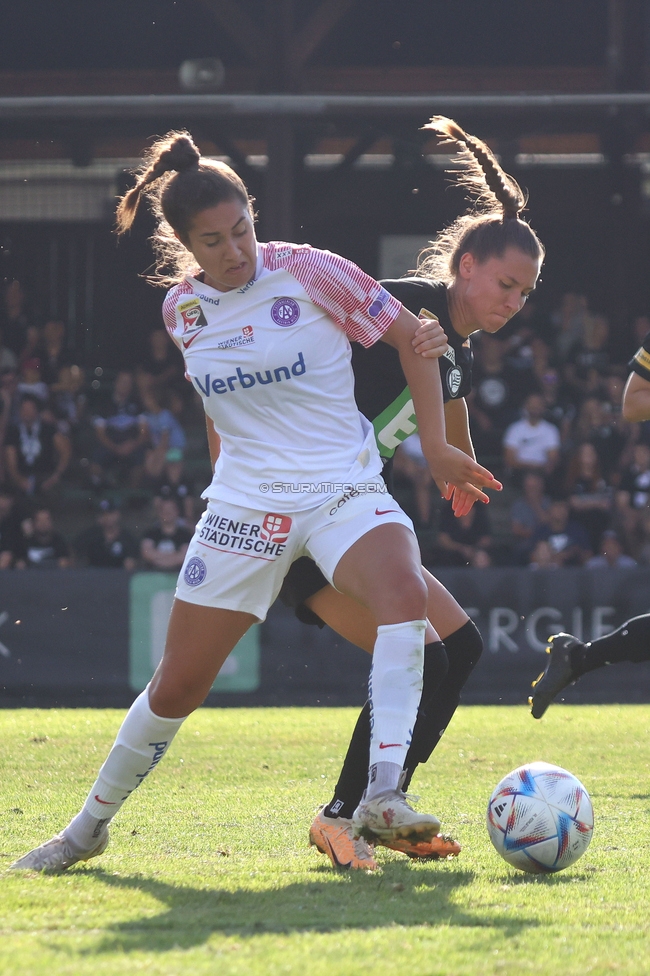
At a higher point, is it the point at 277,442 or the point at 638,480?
the point at 277,442

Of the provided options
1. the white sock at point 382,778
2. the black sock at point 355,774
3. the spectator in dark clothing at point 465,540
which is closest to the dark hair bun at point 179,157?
the black sock at point 355,774

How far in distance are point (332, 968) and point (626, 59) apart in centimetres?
1422

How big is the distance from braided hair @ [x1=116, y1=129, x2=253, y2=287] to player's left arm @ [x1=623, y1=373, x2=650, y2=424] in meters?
1.63

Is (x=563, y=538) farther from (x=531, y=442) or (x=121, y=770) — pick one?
(x=121, y=770)

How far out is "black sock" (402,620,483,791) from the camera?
3914 mm

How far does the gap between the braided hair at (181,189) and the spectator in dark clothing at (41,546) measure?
9390 millimetres

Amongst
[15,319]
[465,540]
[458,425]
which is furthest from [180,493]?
[458,425]

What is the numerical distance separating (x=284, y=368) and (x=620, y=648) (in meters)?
2.99

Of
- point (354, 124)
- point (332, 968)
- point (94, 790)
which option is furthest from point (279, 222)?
point (332, 968)

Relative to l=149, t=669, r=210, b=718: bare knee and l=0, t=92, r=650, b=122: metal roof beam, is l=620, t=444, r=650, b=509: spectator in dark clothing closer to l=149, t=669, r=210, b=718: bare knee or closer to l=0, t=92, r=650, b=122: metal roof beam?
l=0, t=92, r=650, b=122: metal roof beam

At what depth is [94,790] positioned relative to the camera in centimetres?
367

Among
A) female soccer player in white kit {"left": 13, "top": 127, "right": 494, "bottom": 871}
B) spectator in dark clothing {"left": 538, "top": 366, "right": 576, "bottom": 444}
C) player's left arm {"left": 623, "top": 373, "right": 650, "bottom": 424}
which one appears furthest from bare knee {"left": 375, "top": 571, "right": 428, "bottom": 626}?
spectator in dark clothing {"left": 538, "top": 366, "right": 576, "bottom": 444}

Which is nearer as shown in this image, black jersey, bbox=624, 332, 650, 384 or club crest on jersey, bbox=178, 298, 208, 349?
club crest on jersey, bbox=178, 298, 208, 349

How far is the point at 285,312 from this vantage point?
348 centimetres
